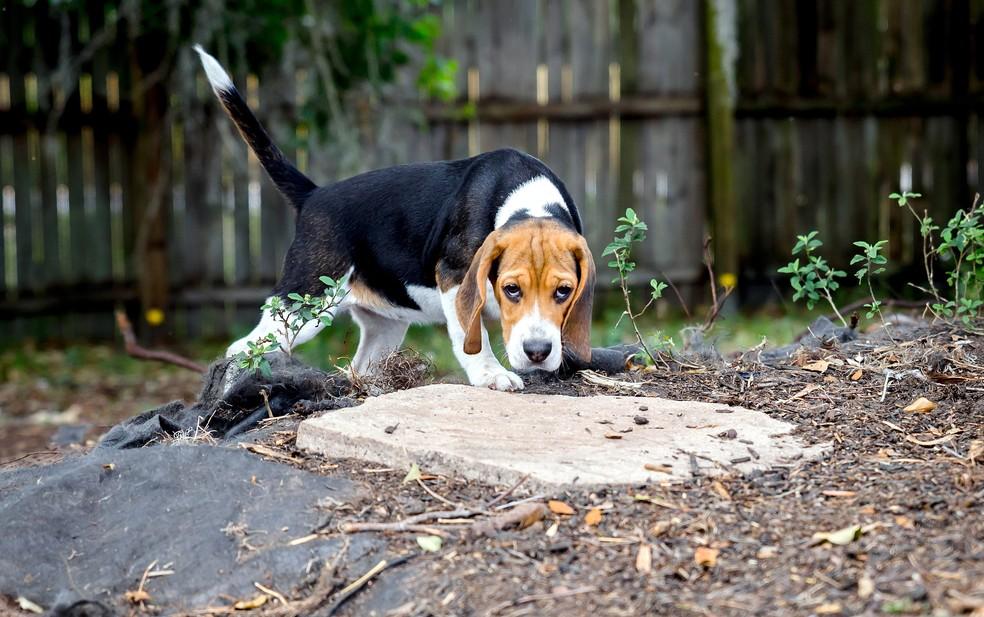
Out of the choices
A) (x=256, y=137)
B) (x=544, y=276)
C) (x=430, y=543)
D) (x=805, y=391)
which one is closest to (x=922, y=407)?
(x=805, y=391)

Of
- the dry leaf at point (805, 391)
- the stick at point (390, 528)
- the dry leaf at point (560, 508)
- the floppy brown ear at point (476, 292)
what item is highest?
the floppy brown ear at point (476, 292)

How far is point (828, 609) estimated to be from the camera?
2.89m

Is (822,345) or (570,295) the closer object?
(570,295)

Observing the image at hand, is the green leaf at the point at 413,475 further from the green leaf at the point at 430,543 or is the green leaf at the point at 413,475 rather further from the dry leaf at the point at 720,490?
the dry leaf at the point at 720,490

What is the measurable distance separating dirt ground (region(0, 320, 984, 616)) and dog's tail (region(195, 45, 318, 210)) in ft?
6.44

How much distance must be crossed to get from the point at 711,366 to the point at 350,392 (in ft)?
5.08

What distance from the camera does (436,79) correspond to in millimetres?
9742

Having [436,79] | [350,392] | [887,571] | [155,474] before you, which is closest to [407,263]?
[350,392]

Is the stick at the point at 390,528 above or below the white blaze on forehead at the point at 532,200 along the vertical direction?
below

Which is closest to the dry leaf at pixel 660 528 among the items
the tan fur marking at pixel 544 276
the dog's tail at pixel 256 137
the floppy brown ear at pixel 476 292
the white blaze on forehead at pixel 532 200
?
the tan fur marking at pixel 544 276

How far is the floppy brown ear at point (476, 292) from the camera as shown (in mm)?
4723

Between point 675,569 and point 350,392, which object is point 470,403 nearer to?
point 350,392

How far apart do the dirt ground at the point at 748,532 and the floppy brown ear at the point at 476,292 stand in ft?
2.80

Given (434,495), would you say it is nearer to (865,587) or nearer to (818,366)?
(865,587)
